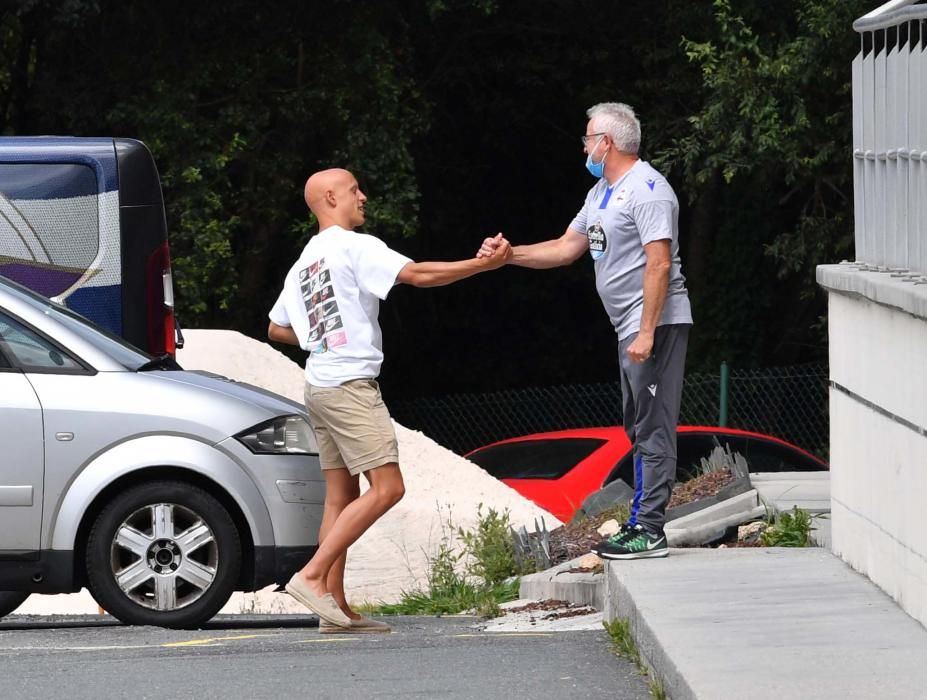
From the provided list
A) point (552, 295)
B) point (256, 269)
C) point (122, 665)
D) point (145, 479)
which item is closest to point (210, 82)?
point (256, 269)

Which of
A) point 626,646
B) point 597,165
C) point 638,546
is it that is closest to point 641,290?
point 597,165

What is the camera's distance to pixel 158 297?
10586 millimetres

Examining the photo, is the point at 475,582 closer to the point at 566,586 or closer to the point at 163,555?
the point at 566,586

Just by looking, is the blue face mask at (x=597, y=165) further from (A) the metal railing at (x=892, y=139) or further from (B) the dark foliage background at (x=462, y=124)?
(B) the dark foliage background at (x=462, y=124)

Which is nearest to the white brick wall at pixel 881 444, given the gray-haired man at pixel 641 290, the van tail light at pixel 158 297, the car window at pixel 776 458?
the gray-haired man at pixel 641 290

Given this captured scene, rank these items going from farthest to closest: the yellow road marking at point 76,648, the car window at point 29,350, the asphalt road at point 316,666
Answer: the car window at point 29,350 → the yellow road marking at point 76,648 → the asphalt road at point 316,666

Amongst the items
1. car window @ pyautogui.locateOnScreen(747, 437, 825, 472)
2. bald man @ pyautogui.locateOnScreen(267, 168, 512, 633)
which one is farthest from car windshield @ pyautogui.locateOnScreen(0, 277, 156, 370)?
car window @ pyautogui.locateOnScreen(747, 437, 825, 472)

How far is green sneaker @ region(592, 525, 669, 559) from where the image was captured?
7.52 metres

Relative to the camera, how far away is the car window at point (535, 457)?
1348cm

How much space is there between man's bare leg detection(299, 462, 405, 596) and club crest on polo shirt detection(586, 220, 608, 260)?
1.17 m

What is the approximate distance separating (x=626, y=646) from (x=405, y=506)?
7.86m

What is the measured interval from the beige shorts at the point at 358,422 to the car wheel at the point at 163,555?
0.87 m

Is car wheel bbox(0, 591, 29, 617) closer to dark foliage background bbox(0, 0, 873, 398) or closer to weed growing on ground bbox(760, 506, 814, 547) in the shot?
weed growing on ground bbox(760, 506, 814, 547)

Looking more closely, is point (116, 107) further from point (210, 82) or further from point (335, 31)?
point (335, 31)
